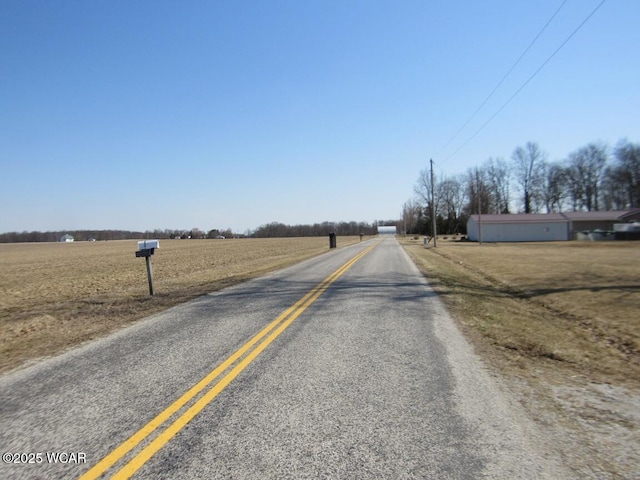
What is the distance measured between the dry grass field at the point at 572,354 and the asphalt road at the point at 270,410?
1.05 ft

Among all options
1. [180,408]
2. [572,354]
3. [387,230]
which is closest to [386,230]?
[387,230]

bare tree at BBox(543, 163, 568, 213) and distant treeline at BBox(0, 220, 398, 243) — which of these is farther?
distant treeline at BBox(0, 220, 398, 243)

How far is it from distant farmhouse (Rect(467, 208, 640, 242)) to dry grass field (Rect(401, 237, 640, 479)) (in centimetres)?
4640

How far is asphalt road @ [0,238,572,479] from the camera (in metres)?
2.83

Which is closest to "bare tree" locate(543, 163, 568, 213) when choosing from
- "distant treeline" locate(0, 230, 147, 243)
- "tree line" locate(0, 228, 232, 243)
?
"tree line" locate(0, 228, 232, 243)

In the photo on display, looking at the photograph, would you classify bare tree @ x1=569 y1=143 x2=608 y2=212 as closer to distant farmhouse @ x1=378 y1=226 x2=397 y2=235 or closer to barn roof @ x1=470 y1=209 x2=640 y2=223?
barn roof @ x1=470 y1=209 x2=640 y2=223

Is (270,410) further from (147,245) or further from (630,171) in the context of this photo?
(630,171)

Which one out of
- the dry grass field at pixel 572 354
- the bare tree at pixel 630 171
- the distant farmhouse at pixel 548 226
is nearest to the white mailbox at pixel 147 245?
the dry grass field at pixel 572 354

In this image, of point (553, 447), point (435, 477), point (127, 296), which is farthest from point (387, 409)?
point (127, 296)

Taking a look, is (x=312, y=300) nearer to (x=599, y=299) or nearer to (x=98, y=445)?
(x=98, y=445)

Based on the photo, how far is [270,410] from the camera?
12.1ft

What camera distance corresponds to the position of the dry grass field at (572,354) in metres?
3.14

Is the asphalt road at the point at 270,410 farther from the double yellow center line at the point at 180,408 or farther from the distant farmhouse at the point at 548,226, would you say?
the distant farmhouse at the point at 548,226

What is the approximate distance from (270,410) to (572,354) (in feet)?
15.7
